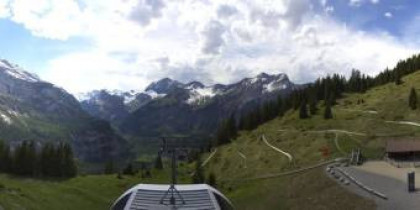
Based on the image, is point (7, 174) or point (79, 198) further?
point (7, 174)

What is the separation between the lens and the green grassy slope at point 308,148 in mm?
69125

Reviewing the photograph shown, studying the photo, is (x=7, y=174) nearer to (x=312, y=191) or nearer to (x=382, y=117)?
(x=312, y=191)

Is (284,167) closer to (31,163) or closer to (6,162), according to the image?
(31,163)

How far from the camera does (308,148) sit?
354 feet

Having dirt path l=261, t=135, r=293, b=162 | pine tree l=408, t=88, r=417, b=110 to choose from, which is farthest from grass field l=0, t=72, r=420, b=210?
pine tree l=408, t=88, r=417, b=110

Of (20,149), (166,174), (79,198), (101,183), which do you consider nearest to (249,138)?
(166,174)

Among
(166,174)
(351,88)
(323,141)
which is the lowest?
(166,174)

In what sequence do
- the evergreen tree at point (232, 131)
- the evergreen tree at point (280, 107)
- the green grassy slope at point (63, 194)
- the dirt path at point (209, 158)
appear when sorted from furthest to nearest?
the evergreen tree at point (280, 107) → the evergreen tree at point (232, 131) → the dirt path at point (209, 158) → the green grassy slope at point (63, 194)

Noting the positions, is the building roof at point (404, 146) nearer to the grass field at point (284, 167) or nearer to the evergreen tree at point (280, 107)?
the grass field at point (284, 167)

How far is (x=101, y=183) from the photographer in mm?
112875

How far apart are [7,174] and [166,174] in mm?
34332

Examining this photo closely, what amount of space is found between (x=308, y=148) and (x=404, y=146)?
23.6m

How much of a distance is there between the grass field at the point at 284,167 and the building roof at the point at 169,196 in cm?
3308

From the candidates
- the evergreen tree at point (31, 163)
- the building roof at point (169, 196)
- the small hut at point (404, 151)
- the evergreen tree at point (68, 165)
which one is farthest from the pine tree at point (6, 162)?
the building roof at point (169, 196)
